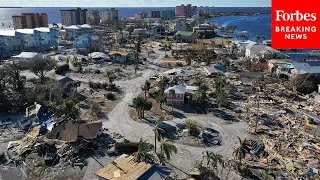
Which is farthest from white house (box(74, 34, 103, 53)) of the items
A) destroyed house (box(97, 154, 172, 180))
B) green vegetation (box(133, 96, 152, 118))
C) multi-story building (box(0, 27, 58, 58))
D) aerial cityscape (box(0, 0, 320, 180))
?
destroyed house (box(97, 154, 172, 180))

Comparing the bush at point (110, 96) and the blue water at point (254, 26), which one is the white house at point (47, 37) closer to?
the bush at point (110, 96)

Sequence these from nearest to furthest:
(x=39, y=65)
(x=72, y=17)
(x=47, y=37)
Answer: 1. (x=39, y=65)
2. (x=47, y=37)
3. (x=72, y=17)

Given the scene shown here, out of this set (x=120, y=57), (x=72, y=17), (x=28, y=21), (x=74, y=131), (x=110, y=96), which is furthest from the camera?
(x=72, y=17)

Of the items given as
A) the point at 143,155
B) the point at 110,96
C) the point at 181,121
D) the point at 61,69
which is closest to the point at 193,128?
the point at 181,121

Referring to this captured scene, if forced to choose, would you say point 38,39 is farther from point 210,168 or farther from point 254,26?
point 254,26

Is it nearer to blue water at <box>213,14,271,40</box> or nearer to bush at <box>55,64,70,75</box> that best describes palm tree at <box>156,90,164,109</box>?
bush at <box>55,64,70,75</box>

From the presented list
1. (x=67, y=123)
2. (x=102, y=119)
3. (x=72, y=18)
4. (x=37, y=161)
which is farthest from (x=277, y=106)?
(x=72, y=18)


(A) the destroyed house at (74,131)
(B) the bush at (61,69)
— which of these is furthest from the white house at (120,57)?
(A) the destroyed house at (74,131)

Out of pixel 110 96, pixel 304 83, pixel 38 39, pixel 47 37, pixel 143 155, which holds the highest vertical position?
pixel 47 37
